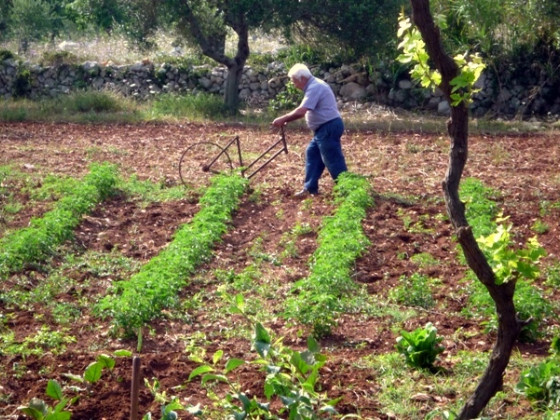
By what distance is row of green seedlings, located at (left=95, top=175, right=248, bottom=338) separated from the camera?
6992 millimetres

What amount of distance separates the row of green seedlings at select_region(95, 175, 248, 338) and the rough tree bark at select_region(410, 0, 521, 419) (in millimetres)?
2298

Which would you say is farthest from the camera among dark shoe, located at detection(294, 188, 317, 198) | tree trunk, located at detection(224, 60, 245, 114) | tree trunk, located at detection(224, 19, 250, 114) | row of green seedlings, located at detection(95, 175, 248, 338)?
tree trunk, located at detection(224, 60, 245, 114)

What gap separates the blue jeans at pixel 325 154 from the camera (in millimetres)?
11070

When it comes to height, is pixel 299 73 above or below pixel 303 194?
above

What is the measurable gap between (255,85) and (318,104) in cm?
1126

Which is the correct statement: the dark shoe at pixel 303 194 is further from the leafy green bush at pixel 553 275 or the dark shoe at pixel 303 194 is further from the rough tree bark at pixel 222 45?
the rough tree bark at pixel 222 45

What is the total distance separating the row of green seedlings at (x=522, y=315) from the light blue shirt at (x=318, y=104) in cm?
369

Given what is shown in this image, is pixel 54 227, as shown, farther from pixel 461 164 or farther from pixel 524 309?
pixel 461 164

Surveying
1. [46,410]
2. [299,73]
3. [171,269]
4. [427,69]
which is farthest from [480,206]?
[46,410]

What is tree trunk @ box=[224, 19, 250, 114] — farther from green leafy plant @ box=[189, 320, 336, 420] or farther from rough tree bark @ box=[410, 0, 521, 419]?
green leafy plant @ box=[189, 320, 336, 420]

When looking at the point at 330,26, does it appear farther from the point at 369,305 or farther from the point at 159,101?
the point at 369,305

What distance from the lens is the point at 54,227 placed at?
30.3 ft

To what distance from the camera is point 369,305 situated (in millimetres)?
7535

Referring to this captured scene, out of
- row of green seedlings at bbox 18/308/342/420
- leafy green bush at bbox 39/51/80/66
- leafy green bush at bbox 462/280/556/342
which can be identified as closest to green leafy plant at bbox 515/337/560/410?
leafy green bush at bbox 462/280/556/342
